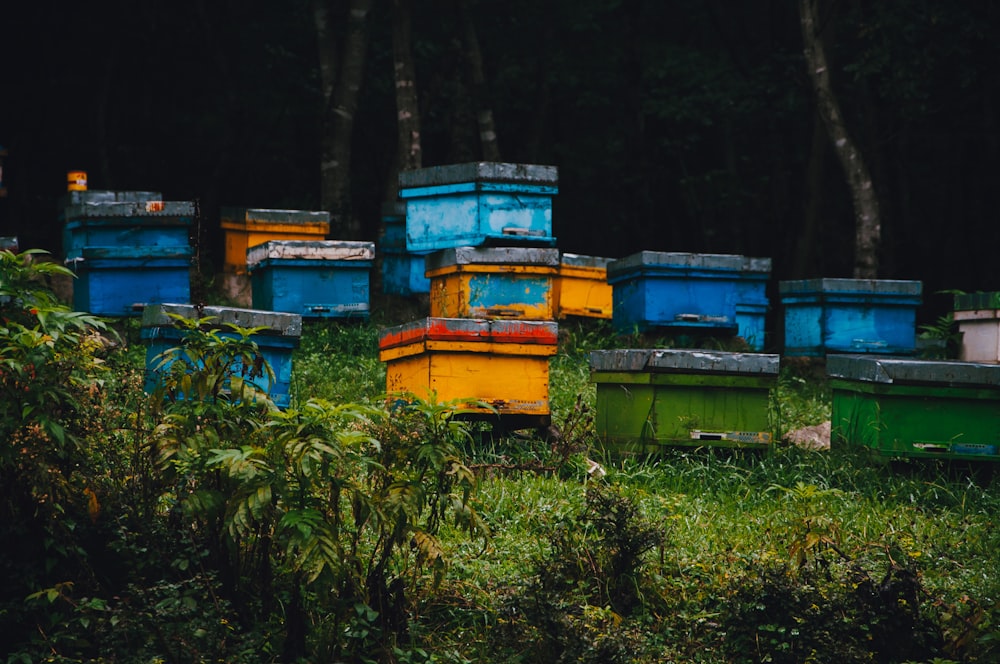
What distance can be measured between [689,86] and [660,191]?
11.3 ft

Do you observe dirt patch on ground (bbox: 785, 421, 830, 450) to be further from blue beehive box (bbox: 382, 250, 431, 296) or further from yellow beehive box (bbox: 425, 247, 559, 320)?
blue beehive box (bbox: 382, 250, 431, 296)

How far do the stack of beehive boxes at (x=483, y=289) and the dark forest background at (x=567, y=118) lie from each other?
5.45 meters

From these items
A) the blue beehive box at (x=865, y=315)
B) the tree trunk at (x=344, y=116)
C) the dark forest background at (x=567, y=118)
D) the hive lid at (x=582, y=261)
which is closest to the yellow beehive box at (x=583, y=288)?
the hive lid at (x=582, y=261)

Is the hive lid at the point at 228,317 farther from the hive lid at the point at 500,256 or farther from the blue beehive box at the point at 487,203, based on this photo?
the blue beehive box at the point at 487,203

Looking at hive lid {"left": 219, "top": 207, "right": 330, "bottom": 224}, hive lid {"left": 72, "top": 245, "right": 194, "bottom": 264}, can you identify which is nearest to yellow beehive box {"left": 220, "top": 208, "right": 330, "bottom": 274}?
hive lid {"left": 219, "top": 207, "right": 330, "bottom": 224}

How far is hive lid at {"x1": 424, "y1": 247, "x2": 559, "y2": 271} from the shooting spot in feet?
30.9

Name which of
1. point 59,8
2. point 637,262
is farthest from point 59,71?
point 637,262

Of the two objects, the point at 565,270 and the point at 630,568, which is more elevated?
the point at 565,270

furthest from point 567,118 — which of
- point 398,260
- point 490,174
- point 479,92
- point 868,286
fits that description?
A: point 490,174

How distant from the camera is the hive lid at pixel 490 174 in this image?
9828 millimetres

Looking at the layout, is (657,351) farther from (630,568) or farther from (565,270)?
(565,270)

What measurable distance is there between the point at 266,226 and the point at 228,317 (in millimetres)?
4968

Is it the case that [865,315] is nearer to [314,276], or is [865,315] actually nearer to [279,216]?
[314,276]

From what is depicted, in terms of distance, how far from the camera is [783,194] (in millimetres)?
20219
